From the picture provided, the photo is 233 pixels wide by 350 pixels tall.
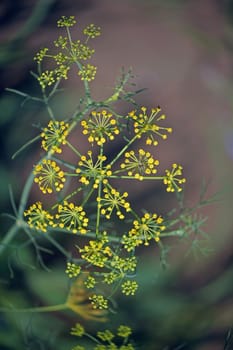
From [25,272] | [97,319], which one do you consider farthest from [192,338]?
[25,272]

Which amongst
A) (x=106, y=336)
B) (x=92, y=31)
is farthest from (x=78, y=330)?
(x=92, y=31)

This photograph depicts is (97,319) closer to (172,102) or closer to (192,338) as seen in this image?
(192,338)

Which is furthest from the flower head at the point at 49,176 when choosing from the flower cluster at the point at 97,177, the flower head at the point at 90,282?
the flower head at the point at 90,282

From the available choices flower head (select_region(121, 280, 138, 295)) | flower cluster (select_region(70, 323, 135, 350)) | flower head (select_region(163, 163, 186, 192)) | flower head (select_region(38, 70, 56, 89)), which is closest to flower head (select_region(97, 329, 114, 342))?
flower cluster (select_region(70, 323, 135, 350))

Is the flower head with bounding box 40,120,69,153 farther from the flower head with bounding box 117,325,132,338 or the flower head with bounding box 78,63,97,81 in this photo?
the flower head with bounding box 117,325,132,338

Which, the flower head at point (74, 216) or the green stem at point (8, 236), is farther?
the green stem at point (8, 236)

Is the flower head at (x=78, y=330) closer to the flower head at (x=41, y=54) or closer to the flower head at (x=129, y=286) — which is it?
the flower head at (x=129, y=286)

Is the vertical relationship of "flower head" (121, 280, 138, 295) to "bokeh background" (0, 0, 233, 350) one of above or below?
below
